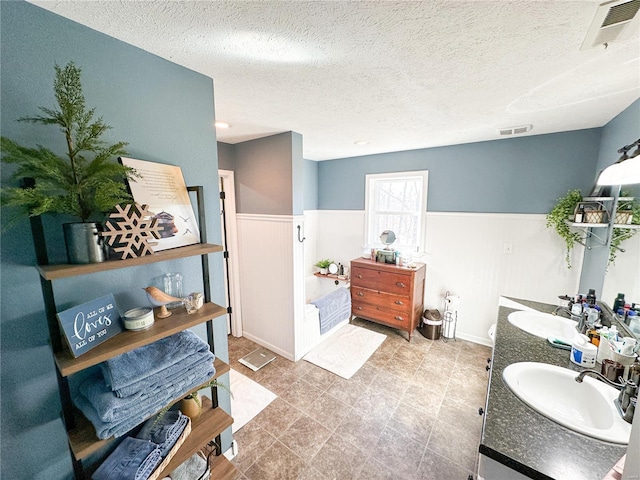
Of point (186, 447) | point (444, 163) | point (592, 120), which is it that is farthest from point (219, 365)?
point (592, 120)

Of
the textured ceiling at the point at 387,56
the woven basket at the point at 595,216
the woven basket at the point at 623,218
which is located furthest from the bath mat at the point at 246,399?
the woven basket at the point at 595,216

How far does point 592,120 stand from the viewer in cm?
206

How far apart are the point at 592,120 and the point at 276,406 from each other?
3.61 m

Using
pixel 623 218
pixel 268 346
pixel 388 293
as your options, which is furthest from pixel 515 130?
pixel 268 346

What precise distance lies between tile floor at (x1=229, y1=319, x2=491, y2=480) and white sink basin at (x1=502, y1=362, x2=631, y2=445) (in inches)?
32.5

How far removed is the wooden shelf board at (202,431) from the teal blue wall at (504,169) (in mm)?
3047

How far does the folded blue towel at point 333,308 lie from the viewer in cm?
299

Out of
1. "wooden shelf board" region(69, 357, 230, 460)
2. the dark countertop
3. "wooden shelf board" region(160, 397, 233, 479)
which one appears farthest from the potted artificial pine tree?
the dark countertop

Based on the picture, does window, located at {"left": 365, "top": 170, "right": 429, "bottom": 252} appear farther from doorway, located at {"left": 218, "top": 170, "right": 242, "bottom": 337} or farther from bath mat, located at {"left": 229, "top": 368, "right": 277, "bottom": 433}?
bath mat, located at {"left": 229, "top": 368, "right": 277, "bottom": 433}

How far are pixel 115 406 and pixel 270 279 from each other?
1.89m

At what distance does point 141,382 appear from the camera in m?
0.94

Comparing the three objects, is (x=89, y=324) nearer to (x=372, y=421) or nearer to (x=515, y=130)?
(x=372, y=421)

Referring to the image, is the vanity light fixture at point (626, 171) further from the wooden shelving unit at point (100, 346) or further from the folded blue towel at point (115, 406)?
the folded blue towel at point (115, 406)

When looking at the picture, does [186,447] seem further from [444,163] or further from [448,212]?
[444,163]
